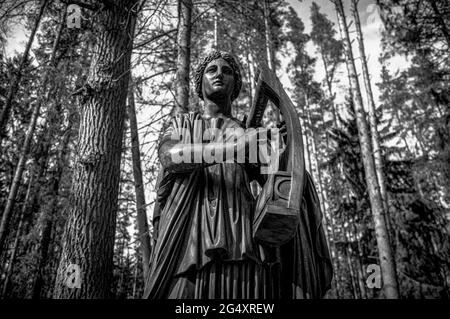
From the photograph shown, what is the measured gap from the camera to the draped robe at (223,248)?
1896 mm

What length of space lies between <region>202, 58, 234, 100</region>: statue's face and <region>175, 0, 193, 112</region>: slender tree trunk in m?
3.91

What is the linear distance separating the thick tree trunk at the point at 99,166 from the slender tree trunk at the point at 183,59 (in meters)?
1.68

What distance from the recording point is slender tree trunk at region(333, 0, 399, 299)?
8.19 metres

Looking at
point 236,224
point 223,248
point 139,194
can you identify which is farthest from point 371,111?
point 223,248

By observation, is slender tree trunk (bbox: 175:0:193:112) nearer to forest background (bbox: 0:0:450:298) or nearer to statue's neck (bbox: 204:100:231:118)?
forest background (bbox: 0:0:450:298)

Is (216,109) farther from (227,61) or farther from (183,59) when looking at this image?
(183,59)

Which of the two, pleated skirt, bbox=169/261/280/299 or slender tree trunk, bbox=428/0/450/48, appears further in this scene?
slender tree trunk, bbox=428/0/450/48

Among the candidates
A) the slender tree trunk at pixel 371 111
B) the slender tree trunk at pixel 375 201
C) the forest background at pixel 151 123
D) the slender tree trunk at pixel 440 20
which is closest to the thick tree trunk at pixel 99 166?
the forest background at pixel 151 123

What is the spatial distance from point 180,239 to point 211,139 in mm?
780

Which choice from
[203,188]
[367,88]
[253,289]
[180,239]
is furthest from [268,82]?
[367,88]

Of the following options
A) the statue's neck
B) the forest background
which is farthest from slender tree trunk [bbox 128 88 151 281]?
the statue's neck

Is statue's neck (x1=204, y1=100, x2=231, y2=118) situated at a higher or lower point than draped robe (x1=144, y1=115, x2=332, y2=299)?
higher
